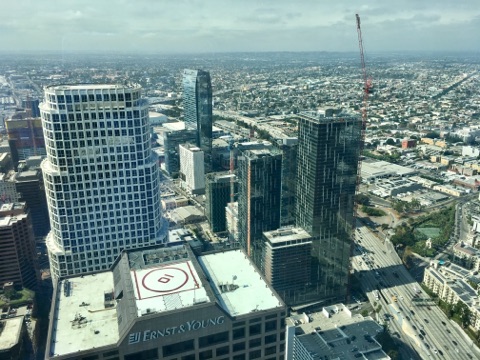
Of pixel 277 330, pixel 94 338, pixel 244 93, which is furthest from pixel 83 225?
pixel 244 93

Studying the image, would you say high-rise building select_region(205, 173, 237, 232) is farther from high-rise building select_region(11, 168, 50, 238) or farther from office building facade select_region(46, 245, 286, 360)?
office building facade select_region(46, 245, 286, 360)

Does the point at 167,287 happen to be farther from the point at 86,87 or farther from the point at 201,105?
the point at 201,105

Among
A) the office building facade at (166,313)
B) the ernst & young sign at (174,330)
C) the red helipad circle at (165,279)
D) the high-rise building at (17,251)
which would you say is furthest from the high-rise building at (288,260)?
the ernst & young sign at (174,330)

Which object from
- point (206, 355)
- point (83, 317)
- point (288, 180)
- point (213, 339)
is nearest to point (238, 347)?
point (213, 339)

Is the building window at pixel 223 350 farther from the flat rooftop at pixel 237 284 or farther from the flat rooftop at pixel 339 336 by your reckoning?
the flat rooftop at pixel 339 336

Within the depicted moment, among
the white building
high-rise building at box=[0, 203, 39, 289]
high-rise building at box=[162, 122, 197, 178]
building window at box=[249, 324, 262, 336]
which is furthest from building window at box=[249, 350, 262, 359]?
high-rise building at box=[162, 122, 197, 178]
